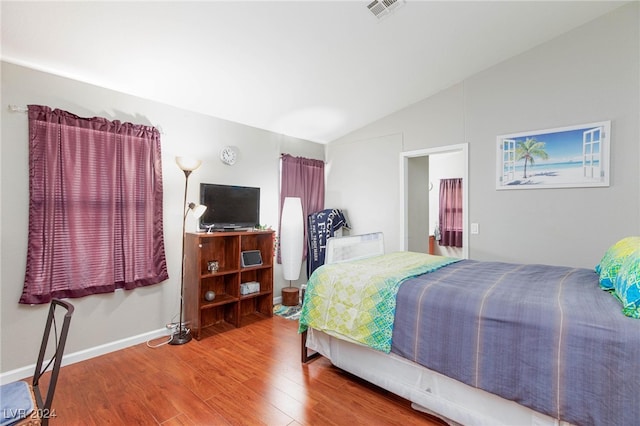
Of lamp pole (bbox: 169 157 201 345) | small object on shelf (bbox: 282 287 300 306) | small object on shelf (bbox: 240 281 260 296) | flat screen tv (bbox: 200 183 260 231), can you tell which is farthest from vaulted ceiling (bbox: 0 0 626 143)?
small object on shelf (bbox: 282 287 300 306)

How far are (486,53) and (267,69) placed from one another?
216cm

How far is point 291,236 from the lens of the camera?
12.8ft

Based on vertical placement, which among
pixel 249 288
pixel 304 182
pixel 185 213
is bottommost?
pixel 249 288

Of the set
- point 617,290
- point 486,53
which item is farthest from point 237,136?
point 617,290

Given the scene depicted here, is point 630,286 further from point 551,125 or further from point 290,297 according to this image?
point 290,297

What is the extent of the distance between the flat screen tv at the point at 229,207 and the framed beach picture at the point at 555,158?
2.75 metres

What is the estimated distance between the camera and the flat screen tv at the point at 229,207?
3.24m

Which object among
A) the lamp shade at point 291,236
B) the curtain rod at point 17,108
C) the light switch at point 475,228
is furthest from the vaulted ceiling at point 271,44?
the light switch at point 475,228

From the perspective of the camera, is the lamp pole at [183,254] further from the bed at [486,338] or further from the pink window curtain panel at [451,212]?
the pink window curtain panel at [451,212]

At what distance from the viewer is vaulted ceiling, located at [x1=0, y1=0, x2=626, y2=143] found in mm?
2064

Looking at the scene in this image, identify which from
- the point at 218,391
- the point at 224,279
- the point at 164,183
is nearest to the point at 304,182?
the point at 224,279

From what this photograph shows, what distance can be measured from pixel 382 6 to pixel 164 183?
2.55 meters

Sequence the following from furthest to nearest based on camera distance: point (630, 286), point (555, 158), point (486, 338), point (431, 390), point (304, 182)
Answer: point (304, 182)
point (555, 158)
point (431, 390)
point (486, 338)
point (630, 286)

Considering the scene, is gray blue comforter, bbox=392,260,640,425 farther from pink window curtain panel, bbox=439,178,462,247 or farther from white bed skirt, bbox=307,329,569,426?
pink window curtain panel, bbox=439,178,462,247
